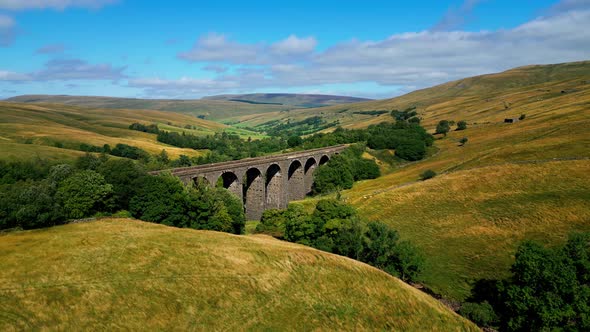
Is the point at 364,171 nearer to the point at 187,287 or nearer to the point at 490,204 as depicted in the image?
the point at 490,204

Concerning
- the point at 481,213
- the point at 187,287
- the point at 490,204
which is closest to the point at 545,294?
the point at 481,213

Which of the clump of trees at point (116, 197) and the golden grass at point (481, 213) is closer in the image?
the clump of trees at point (116, 197)

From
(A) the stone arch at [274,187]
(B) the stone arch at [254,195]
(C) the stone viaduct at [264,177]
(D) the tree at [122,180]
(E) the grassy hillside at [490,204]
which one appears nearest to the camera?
(E) the grassy hillside at [490,204]

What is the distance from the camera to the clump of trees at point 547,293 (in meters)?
28.3

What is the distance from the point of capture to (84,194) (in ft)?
154

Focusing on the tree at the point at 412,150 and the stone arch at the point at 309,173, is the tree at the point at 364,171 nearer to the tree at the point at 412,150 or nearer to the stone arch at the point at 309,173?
the stone arch at the point at 309,173

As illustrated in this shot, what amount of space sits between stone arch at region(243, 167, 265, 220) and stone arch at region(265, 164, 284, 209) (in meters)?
4.04

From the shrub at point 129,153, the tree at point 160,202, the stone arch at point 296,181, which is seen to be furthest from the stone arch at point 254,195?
the shrub at point 129,153

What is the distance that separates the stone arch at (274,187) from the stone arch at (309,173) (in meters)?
16.1

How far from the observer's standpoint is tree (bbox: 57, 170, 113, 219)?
45969 millimetres

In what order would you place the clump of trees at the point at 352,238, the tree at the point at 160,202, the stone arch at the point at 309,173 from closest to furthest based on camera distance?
the clump of trees at the point at 352,238 → the tree at the point at 160,202 → the stone arch at the point at 309,173

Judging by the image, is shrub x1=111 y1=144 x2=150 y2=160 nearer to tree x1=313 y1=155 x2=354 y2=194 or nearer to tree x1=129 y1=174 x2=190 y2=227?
tree x1=313 y1=155 x2=354 y2=194

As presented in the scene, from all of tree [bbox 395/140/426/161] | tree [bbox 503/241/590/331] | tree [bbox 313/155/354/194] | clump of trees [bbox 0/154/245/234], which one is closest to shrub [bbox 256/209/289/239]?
clump of trees [bbox 0/154/245/234]

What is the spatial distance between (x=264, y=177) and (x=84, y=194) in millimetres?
37686
